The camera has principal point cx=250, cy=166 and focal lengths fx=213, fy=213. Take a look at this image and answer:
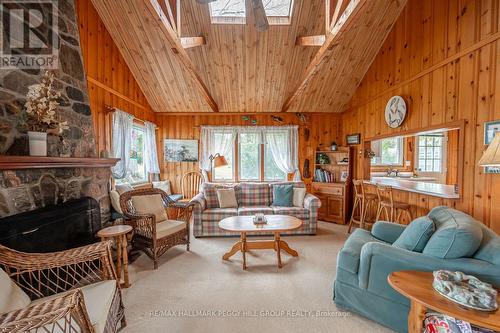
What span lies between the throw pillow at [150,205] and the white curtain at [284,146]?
3.03 meters

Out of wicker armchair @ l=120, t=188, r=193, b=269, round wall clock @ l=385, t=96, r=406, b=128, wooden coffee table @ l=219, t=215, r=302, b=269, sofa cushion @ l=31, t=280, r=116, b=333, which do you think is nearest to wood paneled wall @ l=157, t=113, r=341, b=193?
round wall clock @ l=385, t=96, r=406, b=128

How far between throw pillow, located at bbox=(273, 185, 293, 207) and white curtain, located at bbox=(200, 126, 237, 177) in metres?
1.75

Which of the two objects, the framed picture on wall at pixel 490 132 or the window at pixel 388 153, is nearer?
the framed picture on wall at pixel 490 132

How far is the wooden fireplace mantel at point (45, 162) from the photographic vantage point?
5.52ft

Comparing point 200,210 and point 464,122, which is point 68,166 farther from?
point 464,122

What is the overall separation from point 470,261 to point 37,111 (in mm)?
3707

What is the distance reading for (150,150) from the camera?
4.81 metres

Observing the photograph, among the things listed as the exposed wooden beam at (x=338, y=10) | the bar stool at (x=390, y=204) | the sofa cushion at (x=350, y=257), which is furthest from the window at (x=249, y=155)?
the sofa cushion at (x=350, y=257)

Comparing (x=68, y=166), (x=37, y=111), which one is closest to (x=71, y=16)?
(x=37, y=111)

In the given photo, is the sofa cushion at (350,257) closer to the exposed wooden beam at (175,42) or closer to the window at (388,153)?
the exposed wooden beam at (175,42)

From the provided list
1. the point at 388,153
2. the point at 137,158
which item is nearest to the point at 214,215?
the point at 137,158

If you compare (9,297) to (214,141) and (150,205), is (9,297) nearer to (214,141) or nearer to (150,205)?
(150,205)

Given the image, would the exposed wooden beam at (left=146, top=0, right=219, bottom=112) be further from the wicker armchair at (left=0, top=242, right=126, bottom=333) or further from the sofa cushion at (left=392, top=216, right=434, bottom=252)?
the sofa cushion at (left=392, top=216, right=434, bottom=252)

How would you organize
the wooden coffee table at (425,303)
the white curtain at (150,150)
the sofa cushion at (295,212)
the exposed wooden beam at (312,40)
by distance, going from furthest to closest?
the white curtain at (150,150) → the sofa cushion at (295,212) → the exposed wooden beam at (312,40) → the wooden coffee table at (425,303)
